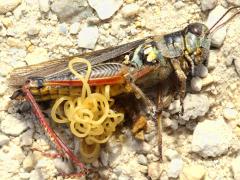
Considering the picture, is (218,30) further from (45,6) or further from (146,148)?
(45,6)

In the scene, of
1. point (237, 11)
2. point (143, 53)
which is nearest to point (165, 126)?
point (143, 53)

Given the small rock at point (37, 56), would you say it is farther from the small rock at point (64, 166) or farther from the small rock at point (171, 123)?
the small rock at point (171, 123)

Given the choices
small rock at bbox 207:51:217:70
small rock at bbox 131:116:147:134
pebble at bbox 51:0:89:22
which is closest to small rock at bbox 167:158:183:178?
small rock at bbox 131:116:147:134

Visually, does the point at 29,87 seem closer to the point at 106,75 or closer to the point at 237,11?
the point at 106,75

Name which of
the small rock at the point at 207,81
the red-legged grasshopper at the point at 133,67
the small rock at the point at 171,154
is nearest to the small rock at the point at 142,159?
the small rock at the point at 171,154

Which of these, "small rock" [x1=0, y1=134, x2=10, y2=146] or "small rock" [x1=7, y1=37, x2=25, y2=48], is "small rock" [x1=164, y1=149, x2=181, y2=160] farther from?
"small rock" [x1=7, y1=37, x2=25, y2=48]

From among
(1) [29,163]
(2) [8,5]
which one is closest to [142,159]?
(1) [29,163]
